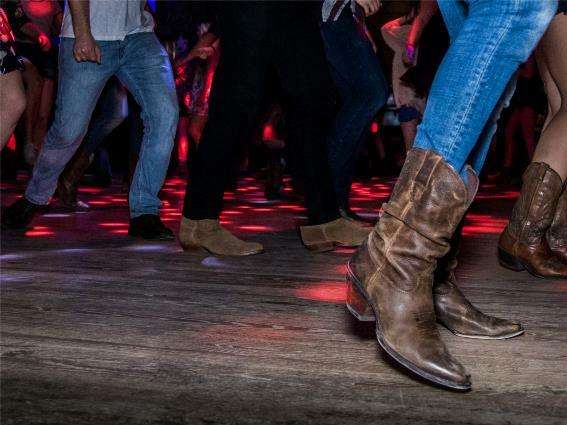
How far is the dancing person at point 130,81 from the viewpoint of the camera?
10.7 feet

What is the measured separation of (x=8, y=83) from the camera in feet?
9.90

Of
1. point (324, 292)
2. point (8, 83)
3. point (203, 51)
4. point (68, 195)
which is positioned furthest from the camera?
point (203, 51)

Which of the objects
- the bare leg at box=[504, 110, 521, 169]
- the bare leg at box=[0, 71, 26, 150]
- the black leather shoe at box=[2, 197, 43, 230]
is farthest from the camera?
the bare leg at box=[504, 110, 521, 169]

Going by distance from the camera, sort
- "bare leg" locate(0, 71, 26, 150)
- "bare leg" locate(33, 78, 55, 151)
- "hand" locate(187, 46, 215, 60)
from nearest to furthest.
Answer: "bare leg" locate(0, 71, 26, 150), "hand" locate(187, 46, 215, 60), "bare leg" locate(33, 78, 55, 151)

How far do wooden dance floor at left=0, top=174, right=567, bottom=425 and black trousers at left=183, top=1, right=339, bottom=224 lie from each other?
25cm

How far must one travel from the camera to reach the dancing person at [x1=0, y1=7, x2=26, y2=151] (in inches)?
114

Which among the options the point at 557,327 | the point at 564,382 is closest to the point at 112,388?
the point at 564,382

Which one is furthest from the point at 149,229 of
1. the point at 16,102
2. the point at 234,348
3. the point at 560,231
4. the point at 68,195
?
the point at 234,348

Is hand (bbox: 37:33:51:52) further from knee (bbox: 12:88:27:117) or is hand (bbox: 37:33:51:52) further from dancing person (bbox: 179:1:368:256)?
dancing person (bbox: 179:1:368:256)

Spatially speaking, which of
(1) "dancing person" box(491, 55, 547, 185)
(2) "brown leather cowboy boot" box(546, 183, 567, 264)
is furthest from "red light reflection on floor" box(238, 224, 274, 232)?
(1) "dancing person" box(491, 55, 547, 185)

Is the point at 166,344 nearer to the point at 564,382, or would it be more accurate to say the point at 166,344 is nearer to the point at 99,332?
the point at 99,332

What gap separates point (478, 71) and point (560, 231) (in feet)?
4.49

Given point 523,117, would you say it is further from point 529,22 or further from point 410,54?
point 529,22

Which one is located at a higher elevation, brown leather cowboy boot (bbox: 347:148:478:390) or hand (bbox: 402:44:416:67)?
brown leather cowboy boot (bbox: 347:148:478:390)
